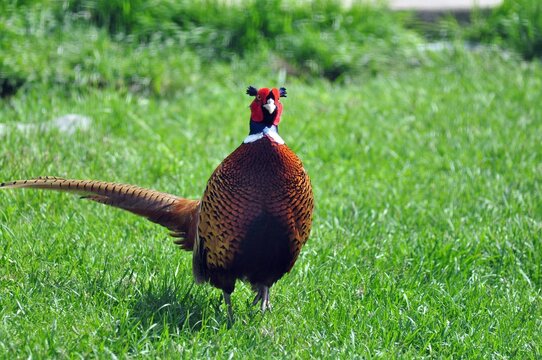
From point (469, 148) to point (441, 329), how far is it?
2460 mm

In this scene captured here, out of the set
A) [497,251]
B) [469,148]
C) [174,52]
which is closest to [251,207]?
[497,251]

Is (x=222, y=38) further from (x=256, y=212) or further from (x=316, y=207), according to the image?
(x=256, y=212)

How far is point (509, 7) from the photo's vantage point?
26.2ft

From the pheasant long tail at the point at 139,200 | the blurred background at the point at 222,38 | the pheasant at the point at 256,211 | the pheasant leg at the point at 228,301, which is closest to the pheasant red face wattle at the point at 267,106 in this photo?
the pheasant at the point at 256,211

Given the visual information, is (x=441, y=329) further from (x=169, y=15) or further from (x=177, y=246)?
(x=169, y=15)

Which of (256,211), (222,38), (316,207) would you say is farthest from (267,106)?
(222,38)

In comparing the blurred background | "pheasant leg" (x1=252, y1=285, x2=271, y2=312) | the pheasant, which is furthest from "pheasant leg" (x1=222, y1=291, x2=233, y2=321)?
the blurred background

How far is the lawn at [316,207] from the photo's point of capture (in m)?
3.42

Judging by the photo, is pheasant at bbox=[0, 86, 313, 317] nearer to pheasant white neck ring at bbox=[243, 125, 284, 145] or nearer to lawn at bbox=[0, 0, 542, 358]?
pheasant white neck ring at bbox=[243, 125, 284, 145]

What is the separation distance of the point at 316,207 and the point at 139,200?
4.20 feet

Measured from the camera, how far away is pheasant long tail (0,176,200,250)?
3756 mm

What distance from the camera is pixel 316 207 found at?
484 centimetres

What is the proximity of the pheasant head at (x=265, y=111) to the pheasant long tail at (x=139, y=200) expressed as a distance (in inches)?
20.3

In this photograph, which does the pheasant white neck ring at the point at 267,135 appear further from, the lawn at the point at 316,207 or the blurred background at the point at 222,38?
the blurred background at the point at 222,38
